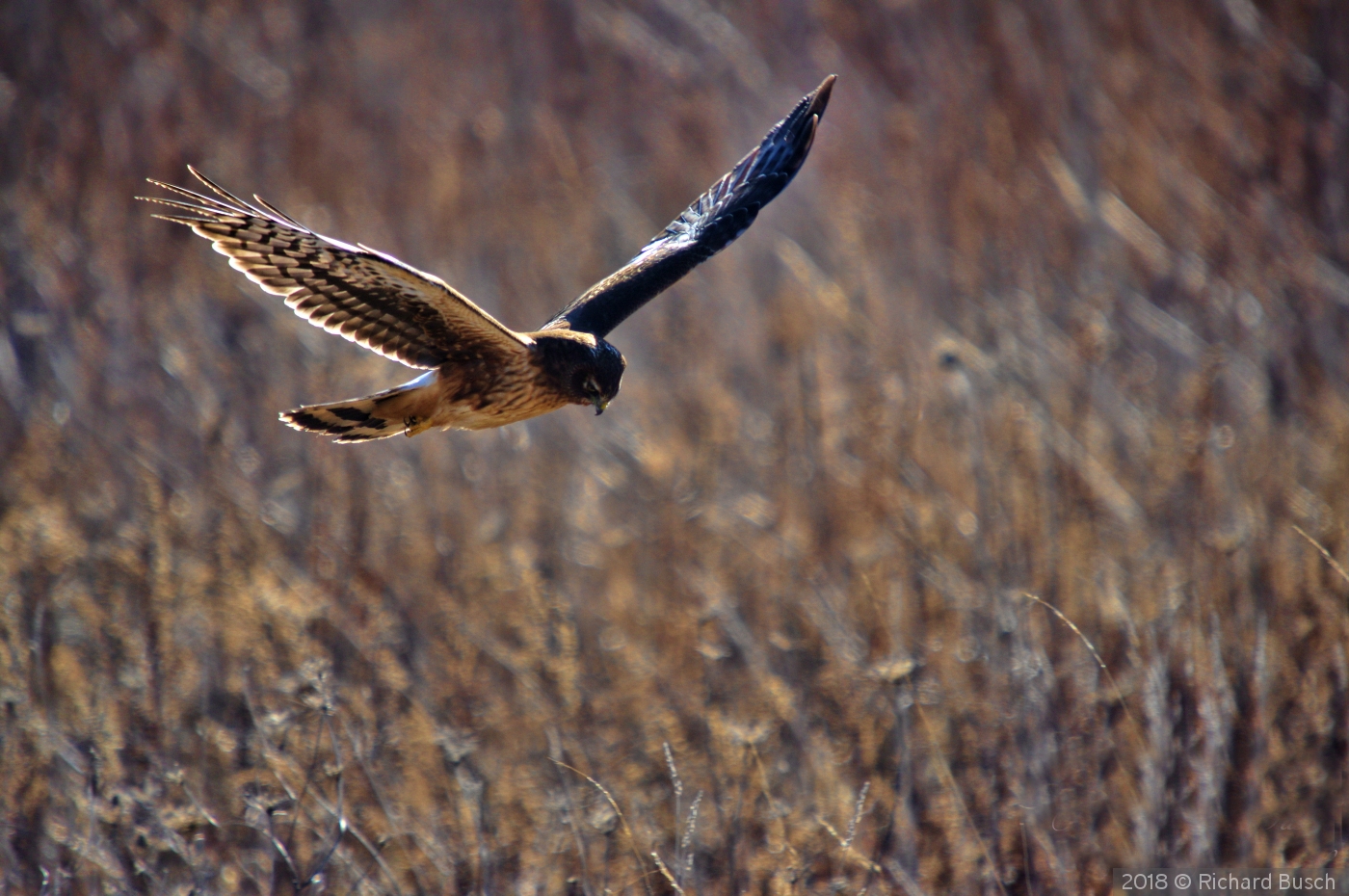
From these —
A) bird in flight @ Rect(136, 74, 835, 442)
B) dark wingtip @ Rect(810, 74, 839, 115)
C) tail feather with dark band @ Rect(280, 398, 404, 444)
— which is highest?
dark wingtip @ Rect(810, 74, 839, 115)

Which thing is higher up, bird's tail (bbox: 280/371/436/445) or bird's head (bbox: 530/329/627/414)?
bird's head (bbox: 530/329/627/414)

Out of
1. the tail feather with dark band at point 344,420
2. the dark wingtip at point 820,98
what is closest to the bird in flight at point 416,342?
the tail feather with dark band at point 344,420

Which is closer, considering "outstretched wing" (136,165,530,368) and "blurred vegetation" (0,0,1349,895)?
"outstretched wing" (136,165,530,368)

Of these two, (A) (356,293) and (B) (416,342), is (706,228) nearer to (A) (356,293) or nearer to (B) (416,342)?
(B) (416,342)

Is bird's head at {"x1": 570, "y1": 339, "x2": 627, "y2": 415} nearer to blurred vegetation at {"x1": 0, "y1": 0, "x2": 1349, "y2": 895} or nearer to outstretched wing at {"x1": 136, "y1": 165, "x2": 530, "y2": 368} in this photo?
outstretched wing at {"x1": 136, "y1": 165, "x2": 530, "y2": 368}

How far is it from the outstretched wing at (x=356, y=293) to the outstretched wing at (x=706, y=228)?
0.52 metres

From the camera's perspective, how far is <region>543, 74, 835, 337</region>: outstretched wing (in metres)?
4.72

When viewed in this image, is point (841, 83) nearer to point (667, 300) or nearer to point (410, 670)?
point (667, 300)

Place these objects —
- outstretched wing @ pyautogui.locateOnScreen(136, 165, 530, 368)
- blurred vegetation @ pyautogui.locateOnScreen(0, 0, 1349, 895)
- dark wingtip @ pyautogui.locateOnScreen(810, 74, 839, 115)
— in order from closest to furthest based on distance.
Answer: outstretched wing @ pyautogui.locateOnScreen(136, 165, 530, 368)
blurred vegetation @ pyautogui.locateOnScreen(0, 0, 1349, 895)
dark wingtip @ pyautogui.locateOnScreen(810, 74, 839, 115)

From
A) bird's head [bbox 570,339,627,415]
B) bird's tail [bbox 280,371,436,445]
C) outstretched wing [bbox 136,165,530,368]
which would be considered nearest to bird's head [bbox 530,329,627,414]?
bird's head [bbox 570,339,627,415]

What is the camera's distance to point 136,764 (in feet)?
15.1

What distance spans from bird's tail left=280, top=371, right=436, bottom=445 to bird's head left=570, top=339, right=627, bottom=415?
47cm

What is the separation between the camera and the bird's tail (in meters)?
3.98

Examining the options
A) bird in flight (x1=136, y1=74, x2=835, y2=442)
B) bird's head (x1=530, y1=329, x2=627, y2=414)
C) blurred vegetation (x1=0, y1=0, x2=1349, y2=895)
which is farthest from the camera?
blurred vegetation (x1=0, y1=0, x2=1349, y2=895)
